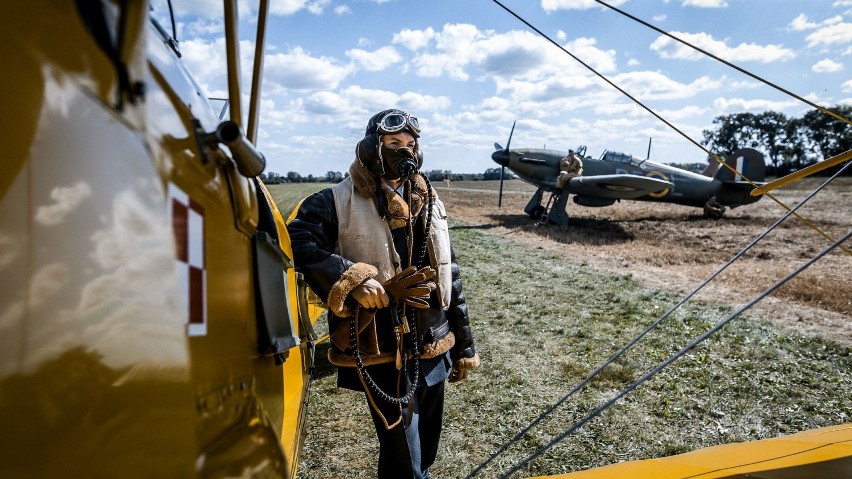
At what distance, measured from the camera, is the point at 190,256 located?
2.58 ft

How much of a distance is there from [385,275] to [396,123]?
662mm

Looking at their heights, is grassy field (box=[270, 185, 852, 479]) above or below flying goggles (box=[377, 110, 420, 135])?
below

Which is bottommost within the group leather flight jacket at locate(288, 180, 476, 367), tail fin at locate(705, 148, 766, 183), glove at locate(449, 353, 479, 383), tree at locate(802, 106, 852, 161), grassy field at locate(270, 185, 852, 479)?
grassy field at locate(270, 185, 852, 479)

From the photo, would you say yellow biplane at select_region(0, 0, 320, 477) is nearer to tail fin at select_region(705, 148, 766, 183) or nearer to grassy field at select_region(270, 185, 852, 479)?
grassy field at select_region(270, 185, 852, 479)

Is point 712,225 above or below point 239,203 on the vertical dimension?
below

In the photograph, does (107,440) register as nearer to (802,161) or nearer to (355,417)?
(355,417)

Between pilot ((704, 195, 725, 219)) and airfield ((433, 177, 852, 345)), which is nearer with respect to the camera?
airfield ((433, 177, 852, 345))

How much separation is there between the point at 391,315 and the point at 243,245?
3.60 ft

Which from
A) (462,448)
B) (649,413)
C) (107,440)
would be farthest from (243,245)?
(649,413)

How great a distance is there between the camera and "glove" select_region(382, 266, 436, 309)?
6.44 feet

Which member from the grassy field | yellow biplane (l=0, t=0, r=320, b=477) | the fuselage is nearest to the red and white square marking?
yellow biplane (l=0, t=0, r=320, b=477)

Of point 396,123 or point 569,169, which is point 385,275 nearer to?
point 396,123

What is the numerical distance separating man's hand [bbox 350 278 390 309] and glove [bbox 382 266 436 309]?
0.07 meters

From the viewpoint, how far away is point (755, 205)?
23.7m
